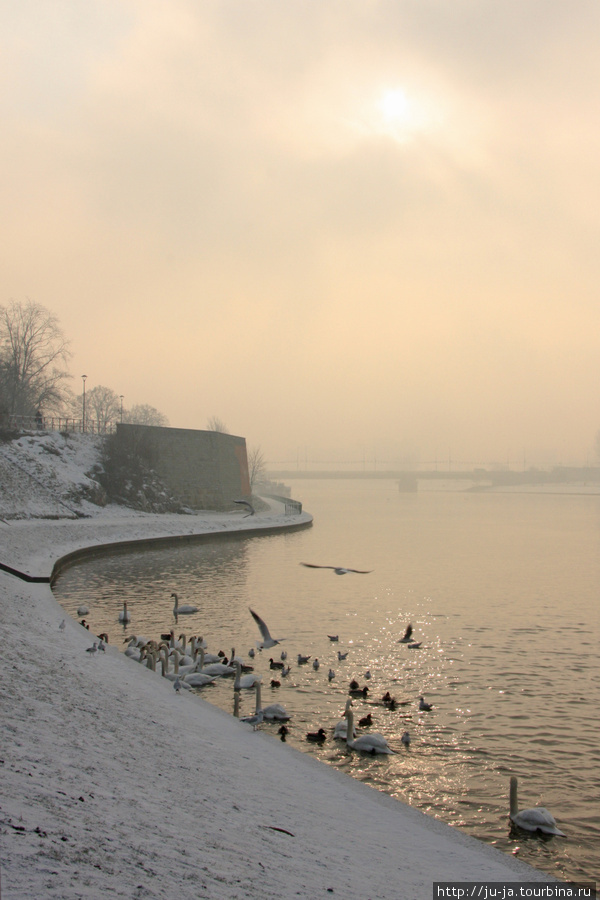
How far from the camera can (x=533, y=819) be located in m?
8.54

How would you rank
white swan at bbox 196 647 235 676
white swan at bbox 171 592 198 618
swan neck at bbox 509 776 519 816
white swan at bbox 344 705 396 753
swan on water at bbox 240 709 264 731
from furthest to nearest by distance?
white swan at bbox 171 592 198 618 → white swan at bbox 196 647 235 676 → swan on water at bbox 240 709 264 731 → white swan at bbox 344 705 396 753 → swan neck at bbox 509 776 519 816

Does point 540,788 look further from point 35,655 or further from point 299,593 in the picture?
point 299,593

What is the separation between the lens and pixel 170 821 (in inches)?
251

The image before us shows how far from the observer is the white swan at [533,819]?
27.8 feet

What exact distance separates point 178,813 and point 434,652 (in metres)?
11.6

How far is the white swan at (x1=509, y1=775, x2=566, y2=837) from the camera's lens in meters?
8.48

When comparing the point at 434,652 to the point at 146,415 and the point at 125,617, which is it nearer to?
the point at 125,617

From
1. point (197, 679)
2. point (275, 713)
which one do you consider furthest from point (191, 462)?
→ point (275, 713)

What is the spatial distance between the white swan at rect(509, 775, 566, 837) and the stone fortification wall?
149 ft

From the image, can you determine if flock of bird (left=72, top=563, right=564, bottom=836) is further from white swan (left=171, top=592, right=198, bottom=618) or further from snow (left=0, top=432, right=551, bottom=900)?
white swan (left=171, top=592, right=198, bottom=618)

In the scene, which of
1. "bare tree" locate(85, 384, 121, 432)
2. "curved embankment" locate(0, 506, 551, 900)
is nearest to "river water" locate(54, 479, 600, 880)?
"curved embankment" locate(0, 506, 551, 900)

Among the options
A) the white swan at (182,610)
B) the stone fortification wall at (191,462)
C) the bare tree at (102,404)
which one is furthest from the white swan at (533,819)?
the bare tree at (102,404)

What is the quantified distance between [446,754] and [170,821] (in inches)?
239

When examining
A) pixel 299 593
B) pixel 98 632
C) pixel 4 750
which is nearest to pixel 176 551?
pixel 299 593
